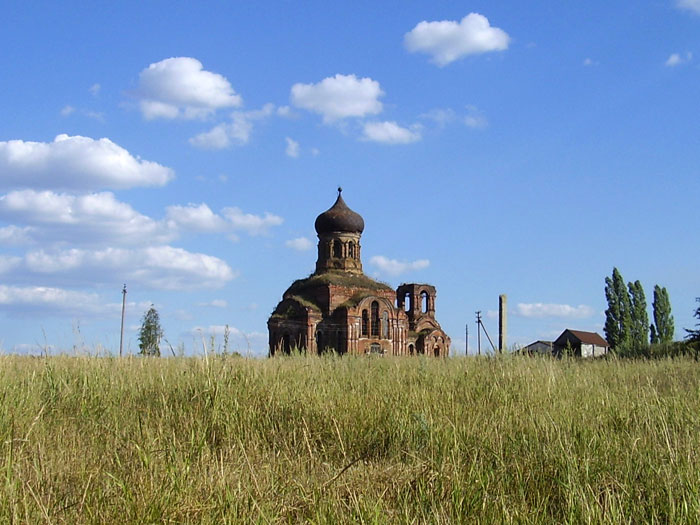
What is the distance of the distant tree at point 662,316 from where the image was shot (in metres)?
41.6

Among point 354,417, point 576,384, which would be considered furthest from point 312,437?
point 576,384

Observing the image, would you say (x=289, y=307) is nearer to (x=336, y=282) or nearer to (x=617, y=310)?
(x=336, y=282)

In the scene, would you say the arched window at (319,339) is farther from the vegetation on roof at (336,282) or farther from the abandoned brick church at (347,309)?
the vegetation on roof at (336,282)

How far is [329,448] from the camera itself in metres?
5.03

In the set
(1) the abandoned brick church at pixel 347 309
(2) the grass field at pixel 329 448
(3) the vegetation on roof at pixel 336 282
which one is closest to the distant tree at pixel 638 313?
(1) the abandoned brick church at pixel 347 309

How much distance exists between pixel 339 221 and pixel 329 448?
112ft

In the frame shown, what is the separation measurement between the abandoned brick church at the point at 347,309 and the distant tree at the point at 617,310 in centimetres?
1041

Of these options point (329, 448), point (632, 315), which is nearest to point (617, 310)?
point (632, 315)

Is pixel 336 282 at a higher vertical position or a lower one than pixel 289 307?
higher

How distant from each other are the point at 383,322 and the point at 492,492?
109 feet

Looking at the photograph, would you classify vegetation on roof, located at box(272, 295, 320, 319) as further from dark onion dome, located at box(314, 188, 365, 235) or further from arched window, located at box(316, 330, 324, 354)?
dark onion dome, located at box(314, 188, 365, 235)

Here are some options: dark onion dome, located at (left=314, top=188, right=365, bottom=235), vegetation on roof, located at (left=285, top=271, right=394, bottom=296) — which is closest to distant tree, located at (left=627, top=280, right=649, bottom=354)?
vegetation on roof, located at (left=285, top=271, right=394, bottom=296)

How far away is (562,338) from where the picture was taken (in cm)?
4862

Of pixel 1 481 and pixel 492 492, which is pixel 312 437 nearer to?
pixel 492 492
